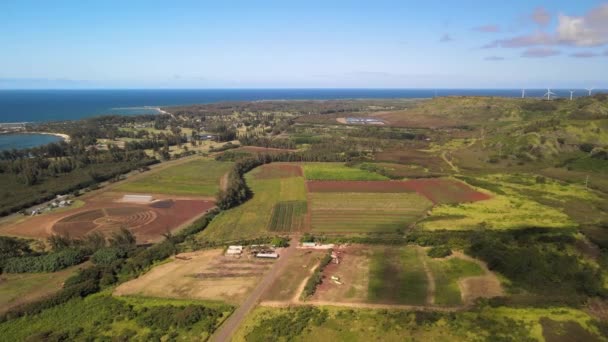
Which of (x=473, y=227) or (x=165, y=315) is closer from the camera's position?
(x=165, y=315)

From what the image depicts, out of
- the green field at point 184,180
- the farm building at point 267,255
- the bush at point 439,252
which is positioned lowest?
the farm building at point 267,255

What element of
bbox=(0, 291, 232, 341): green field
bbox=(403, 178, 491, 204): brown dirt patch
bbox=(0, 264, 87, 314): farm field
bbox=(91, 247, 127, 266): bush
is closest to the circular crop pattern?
bbox=(91, 247, 127, 266): bush

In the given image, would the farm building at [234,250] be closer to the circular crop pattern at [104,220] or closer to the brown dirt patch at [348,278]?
the brown dirt patch at [348,278]

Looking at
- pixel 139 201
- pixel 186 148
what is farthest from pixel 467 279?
pixel 186 148

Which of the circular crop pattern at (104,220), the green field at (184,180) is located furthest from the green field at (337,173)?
the circular crop pattern at (104,220)

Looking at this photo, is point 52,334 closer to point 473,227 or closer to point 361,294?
point 361,294

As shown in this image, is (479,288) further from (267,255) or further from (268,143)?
(268,143)
